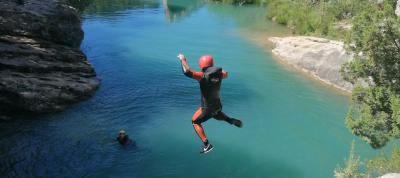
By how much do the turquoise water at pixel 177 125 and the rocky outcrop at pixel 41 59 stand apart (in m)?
1.20

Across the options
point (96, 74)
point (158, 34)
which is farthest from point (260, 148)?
point (158, 34)

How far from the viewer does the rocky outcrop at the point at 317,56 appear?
127 ft

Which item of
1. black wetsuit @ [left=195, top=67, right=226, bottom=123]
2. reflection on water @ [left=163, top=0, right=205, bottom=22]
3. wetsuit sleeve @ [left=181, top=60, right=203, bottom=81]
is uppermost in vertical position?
wetsuit sleeve @ [left=181, top=60, right=203, bottom=81]

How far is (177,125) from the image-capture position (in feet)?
94.0

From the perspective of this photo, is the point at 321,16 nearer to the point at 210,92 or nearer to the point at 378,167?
the point at 378,167

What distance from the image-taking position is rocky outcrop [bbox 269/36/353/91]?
127 ft

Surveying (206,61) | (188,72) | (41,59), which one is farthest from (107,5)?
(188,72)

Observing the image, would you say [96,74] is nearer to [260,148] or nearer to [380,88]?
[260,148]

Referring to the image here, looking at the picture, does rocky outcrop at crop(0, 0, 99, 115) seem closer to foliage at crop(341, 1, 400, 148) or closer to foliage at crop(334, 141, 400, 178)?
foliage at crop(334, 141, 400, 178)

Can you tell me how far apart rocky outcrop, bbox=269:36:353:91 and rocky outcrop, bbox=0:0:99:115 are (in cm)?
1859

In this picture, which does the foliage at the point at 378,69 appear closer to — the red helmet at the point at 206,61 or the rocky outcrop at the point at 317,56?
the red helmet at the point at 206,61

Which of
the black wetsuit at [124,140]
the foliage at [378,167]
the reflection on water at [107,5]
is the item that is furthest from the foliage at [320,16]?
the black wetsuit at [124,140]

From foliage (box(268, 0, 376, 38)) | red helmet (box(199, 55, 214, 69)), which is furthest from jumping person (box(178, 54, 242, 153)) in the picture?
foliage (box(268, 0, 376, 38))

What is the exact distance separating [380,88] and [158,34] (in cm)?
3305
